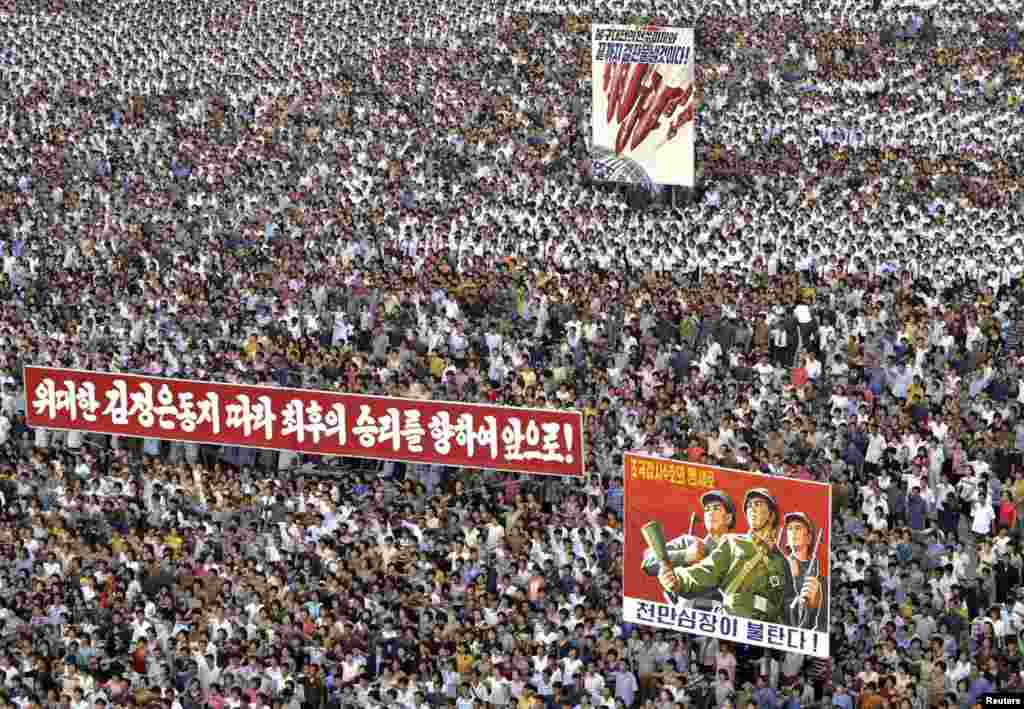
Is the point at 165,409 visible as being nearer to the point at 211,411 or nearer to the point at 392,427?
the point at 211,411

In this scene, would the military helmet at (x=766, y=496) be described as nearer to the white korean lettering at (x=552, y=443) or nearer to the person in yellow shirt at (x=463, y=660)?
the person in yellow shirt at (x=463, y=660)

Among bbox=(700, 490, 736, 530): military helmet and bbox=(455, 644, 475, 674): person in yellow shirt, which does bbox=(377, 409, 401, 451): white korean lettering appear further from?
bbox=(700, 490, 736, 530): military helmet

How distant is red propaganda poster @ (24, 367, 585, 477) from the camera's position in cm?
2753

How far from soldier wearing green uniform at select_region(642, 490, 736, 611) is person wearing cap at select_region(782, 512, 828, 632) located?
597 millimetres

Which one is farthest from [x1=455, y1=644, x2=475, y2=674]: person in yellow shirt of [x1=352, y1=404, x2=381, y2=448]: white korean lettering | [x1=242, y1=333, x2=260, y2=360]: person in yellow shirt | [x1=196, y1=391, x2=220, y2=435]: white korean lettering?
[x1=242, y1=333, x2=260, y2=360]: person in yellow shirt

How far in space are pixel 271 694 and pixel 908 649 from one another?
648 cm

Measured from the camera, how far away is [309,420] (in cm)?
2886

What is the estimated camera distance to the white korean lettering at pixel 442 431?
92.0ft

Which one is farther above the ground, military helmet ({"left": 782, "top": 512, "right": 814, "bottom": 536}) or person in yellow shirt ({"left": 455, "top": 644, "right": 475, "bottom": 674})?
military helmet ({"left": 782, "top": 512, "right": 814, "bottom": 536})

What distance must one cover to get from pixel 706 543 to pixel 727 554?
249mm

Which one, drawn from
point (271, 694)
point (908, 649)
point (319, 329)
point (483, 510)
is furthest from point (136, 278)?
point (908, 649)

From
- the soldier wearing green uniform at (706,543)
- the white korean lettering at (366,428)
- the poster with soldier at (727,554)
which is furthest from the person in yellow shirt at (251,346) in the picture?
the soldier wearing green uniform at (706,543)

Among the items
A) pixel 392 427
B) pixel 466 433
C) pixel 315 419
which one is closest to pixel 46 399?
pixel 315 419

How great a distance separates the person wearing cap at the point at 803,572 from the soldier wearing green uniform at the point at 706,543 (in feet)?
1.96
